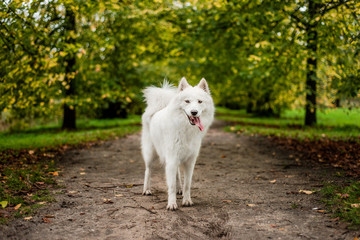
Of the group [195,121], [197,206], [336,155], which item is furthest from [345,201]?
[336,155]

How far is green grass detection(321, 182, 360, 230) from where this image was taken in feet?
11.8

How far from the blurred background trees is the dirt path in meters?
2.99

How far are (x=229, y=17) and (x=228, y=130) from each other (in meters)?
5.99

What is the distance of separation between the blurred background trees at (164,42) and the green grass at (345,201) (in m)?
3.73

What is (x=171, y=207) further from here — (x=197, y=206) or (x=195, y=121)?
(x=195, y=121)

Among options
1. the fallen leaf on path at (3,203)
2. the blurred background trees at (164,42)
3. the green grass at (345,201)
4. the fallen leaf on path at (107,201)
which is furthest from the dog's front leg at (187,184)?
the blurred background trees at (164,42)

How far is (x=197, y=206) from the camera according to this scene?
4.61 metres

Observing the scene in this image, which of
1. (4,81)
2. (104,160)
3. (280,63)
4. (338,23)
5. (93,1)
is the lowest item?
(104,160)

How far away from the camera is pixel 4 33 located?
7262mm

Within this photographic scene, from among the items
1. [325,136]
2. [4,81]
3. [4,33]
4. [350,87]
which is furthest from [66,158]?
[325,136]

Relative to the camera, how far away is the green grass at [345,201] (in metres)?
3.58

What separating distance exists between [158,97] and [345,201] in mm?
3332

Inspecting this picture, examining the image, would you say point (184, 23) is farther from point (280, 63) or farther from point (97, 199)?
point (97, 199)

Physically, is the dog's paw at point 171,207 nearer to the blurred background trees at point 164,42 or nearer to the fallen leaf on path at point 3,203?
the fallen leaf on path at point 3,203
